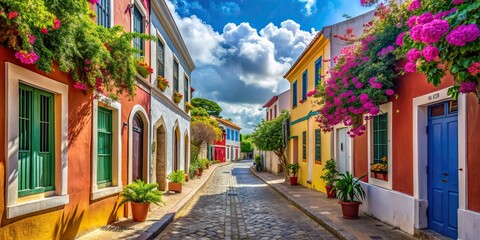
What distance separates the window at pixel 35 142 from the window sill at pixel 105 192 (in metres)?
1.19

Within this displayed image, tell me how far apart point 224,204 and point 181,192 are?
8.25 feet

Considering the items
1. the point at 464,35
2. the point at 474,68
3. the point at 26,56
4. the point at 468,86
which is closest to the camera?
the point at 464,35

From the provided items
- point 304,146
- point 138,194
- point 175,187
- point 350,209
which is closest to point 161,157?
point 175,187

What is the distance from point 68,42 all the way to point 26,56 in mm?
943

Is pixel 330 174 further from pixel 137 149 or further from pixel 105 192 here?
pixel 105 192

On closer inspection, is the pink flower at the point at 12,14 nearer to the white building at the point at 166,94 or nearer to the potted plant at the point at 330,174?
the white building at the point at 166,94

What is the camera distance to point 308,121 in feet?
53.4

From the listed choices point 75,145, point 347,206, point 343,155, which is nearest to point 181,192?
point 343,155

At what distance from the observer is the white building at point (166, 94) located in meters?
12.0

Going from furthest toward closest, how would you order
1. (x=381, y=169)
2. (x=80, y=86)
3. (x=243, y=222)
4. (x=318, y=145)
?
1. (x=318, y=145)
2. (x=243, y=222)
3. (x=381, y=169)
4. (x=80, y=86)

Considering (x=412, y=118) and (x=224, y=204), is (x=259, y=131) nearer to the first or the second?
(x=224, y=204)

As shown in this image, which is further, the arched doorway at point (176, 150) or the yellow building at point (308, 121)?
the arched doorway at point (176, 150)

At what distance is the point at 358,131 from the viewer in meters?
8.40

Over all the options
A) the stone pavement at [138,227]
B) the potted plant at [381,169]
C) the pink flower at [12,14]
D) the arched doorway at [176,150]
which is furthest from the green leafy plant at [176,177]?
the pink flower at [12,14]
